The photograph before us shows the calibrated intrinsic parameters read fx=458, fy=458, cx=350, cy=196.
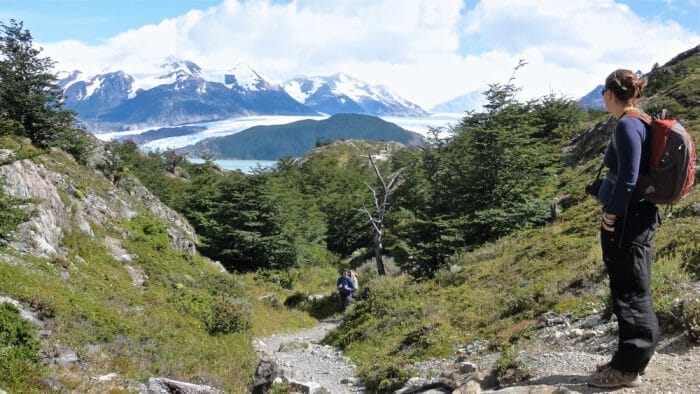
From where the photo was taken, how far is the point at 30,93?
22.9 metres

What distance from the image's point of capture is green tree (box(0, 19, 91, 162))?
22.4 m

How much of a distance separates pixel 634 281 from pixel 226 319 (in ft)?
49.7

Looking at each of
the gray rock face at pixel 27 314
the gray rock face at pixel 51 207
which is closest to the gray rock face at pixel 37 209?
the gray rock face at pixel 51 207

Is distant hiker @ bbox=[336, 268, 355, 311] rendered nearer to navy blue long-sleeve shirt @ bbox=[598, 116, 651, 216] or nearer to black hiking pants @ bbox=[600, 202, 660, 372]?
black hiking pants @ bbox=[600, 202, 660, 372]

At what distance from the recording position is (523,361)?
276 inches

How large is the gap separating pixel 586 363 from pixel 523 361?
988 mm

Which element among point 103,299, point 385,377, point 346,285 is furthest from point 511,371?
point 346,285

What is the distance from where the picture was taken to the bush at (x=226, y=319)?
1688cm

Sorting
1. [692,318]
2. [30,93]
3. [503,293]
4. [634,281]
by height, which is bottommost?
[503,293]

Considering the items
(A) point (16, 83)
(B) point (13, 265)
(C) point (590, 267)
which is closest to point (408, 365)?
(C) point (590, 267)

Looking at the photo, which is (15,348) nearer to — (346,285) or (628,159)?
(628,159)

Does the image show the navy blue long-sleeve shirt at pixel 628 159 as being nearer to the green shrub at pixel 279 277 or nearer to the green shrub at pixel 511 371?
the green shrub at pixel 511 371

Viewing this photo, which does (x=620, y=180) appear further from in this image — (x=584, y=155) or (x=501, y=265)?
(x=584, y=155)

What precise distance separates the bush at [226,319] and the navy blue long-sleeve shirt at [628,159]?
49.1 feet
